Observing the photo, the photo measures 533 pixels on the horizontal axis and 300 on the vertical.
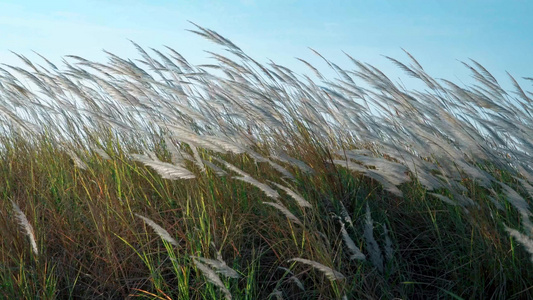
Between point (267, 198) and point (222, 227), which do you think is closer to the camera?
point (222, 227)

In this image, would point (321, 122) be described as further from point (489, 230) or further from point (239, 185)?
point (489, 230)

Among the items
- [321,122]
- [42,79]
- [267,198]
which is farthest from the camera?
[42,79]

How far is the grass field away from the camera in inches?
71.6

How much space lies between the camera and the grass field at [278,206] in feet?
5.96

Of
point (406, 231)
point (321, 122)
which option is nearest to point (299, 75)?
point (321, 122)

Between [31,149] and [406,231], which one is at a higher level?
[406,231]

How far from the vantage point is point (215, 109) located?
2.75 m

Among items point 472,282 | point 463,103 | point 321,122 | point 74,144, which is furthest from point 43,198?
point 463,103

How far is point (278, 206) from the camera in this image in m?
1.56

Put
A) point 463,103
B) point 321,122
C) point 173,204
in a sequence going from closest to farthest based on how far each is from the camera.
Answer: point 173,204, point 321,122, point 463,103

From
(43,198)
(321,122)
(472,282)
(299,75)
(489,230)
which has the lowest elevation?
(43,198)

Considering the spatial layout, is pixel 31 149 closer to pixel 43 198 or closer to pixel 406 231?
pixel 43 198

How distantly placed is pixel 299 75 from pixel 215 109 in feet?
1.70

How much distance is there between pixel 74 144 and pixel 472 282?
2421mm
